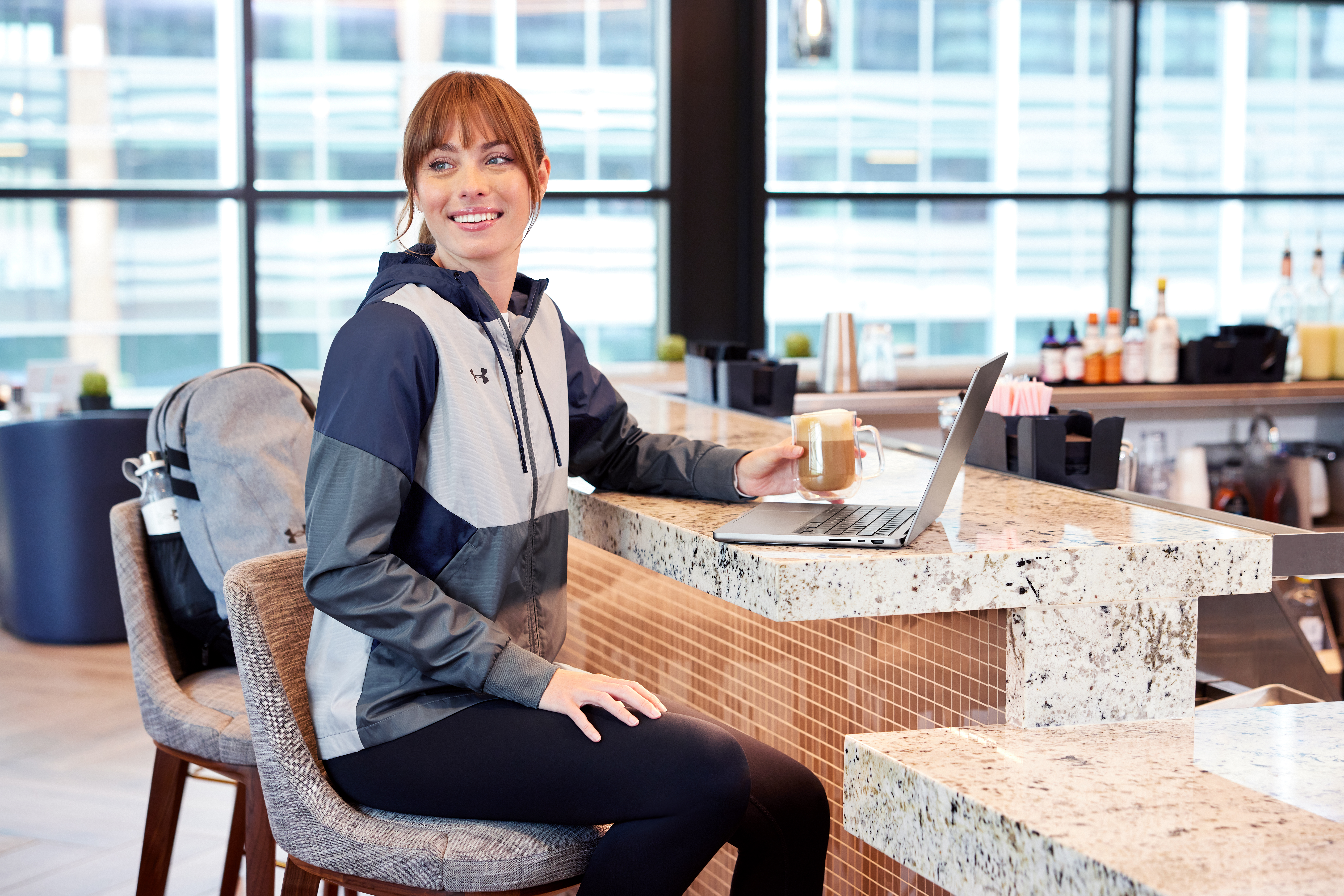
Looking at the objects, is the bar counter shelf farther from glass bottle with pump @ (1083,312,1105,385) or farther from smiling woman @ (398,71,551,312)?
glass bottle with pump @ (1083,312,1105,385)

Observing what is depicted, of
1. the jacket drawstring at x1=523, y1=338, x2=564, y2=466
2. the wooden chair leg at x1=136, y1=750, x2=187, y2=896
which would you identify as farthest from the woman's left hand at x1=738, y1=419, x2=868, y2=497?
the wooden chair leg at x1=136, y1=750, x2=187, y2=896

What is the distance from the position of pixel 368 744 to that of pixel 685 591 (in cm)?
79

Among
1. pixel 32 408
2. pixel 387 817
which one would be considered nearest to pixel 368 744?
pixel 387 817

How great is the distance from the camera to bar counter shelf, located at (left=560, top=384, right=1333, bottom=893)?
3.96ft

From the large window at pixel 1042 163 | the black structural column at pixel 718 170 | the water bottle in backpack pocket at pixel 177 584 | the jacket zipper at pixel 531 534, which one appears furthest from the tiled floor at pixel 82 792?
the large window at pixel 1042 163

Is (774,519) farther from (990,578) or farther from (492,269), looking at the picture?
(492,269)

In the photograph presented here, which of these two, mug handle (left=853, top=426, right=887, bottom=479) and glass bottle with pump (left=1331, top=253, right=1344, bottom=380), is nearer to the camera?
mug handle (left=853, top=426, right=887, bottom=479)

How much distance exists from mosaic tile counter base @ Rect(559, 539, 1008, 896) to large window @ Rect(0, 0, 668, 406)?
3.59m

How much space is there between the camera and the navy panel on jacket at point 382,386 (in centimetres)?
129

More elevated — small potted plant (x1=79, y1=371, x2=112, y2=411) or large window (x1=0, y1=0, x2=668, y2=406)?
large window (x1=0, y1=0, x2=668, y2=406)

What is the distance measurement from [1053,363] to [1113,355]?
0.50 ft

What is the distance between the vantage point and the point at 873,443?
1.67 m

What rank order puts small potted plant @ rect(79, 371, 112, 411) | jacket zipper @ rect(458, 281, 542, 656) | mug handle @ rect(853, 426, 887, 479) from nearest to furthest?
jacket zipper @ rect(458, 281, 542, 656) → mug handle @ rect(853, 426, 887, 479) → small potted plant @ rect(79, 371, 112, 411)

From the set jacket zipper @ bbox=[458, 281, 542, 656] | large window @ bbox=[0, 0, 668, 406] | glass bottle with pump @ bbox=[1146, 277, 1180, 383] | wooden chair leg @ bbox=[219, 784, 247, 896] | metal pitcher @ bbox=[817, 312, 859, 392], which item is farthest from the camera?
large window @ bbox=[0, 0, 668, 406]
